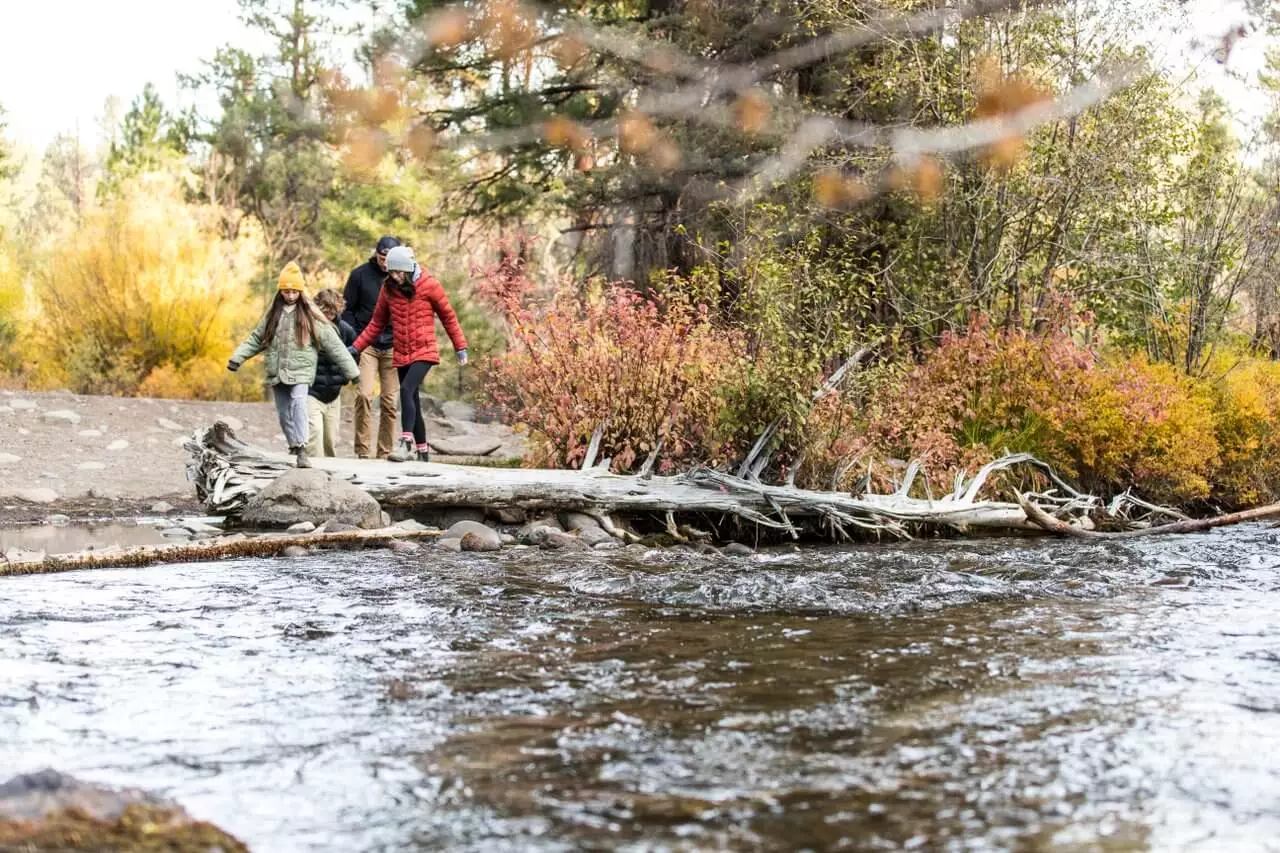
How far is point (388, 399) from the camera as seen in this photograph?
12.0 meters

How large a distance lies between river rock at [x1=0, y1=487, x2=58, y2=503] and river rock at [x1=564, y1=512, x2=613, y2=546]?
5745 millimetres

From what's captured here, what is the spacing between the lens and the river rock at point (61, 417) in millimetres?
14789

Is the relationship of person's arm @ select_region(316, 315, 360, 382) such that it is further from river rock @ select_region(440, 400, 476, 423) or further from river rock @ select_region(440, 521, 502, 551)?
river rock @ select_region(440, 400, 476, 423)

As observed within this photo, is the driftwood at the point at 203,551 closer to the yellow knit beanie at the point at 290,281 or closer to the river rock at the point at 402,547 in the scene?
the river rock at the point at 402,547

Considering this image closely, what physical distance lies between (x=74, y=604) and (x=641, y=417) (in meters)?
5.53

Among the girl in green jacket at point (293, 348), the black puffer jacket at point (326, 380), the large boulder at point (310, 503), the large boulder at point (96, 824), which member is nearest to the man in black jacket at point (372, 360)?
the black puffer jacket at point (326, 380)

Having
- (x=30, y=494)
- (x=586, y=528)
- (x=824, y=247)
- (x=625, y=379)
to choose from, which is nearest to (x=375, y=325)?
(x=625, y=379)

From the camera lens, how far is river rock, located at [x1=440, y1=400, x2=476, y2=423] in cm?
2186

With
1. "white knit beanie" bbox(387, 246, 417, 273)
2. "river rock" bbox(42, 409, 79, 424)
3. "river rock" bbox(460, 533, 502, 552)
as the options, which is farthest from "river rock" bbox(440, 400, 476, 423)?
"river rock" bbox(460, 533, 502, 552)

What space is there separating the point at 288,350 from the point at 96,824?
790cm

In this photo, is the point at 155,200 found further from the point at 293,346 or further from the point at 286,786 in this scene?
the point at 286,786

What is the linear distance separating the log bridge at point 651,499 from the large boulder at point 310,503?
223mm

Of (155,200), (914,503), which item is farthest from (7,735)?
(155,200)

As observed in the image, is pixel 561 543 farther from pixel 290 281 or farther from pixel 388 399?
pixel 388 399
